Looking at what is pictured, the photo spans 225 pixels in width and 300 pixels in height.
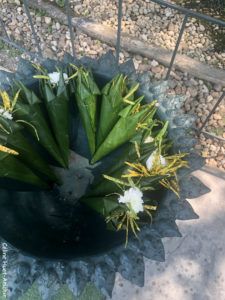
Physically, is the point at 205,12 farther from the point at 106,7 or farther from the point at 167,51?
the point at 106,7

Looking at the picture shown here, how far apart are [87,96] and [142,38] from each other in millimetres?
1424

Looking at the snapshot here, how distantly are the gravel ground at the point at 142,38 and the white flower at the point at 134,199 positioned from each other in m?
1.19

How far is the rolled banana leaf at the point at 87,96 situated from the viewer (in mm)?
672

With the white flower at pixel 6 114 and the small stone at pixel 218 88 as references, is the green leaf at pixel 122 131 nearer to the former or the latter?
the white flower at pixel 6 114

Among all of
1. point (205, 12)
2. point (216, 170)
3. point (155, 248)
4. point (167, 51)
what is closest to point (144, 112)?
point (155, 248)

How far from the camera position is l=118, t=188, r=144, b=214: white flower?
0.55 m

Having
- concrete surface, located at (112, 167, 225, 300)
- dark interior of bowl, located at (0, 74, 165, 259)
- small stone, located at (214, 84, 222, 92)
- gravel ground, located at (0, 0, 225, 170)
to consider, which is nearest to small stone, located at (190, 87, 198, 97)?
gravel ground, located at (0, 0, 225, 170)

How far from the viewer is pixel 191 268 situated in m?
1.12

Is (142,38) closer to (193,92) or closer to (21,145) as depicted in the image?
(193,92)

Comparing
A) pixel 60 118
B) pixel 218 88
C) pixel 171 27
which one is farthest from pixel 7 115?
pixel 171 27

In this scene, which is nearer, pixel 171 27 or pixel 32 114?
pixel 32 114

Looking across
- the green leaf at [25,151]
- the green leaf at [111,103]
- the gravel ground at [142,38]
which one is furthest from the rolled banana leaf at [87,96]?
the gravel ground at [142,38]

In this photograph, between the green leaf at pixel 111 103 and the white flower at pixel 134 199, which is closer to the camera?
the white flower at pixel 134 199

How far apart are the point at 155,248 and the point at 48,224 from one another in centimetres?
32
